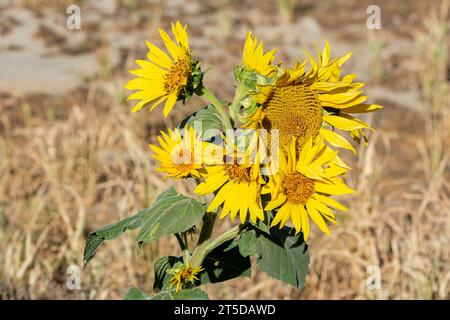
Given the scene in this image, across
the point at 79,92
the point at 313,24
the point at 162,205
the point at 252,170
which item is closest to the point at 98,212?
the point at 79,92

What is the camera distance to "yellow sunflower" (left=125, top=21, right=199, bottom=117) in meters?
1.50

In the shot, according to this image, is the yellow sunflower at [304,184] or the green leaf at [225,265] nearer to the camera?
the yellow sunflower at [304,184]

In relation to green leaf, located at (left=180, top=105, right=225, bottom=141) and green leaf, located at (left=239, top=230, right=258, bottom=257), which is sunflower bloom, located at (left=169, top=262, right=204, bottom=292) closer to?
green leaf, located at (left=239, top=230, right=258, bottom=257)

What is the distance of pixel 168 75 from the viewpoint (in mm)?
1530

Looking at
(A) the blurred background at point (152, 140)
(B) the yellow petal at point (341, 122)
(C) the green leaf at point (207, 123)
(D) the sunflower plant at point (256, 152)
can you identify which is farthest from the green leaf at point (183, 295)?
(A) the blurred background at point (152, 140)

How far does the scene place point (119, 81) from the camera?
15.8 ft

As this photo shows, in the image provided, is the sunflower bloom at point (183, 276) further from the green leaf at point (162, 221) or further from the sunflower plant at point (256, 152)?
the green leaf at point (162, 221)

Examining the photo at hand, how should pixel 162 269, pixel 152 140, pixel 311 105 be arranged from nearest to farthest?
pixel 311 105
pixel 162 269
pixel 152 140

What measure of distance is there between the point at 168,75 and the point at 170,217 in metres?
0.30

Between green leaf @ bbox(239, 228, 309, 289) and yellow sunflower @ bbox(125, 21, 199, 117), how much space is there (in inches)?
13.1

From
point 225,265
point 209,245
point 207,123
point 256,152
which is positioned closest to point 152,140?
point 225,265

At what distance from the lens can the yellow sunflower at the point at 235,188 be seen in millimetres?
1409

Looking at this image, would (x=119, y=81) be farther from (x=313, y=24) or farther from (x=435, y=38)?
(x=313, y=24)

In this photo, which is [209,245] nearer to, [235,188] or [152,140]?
[235,188]
